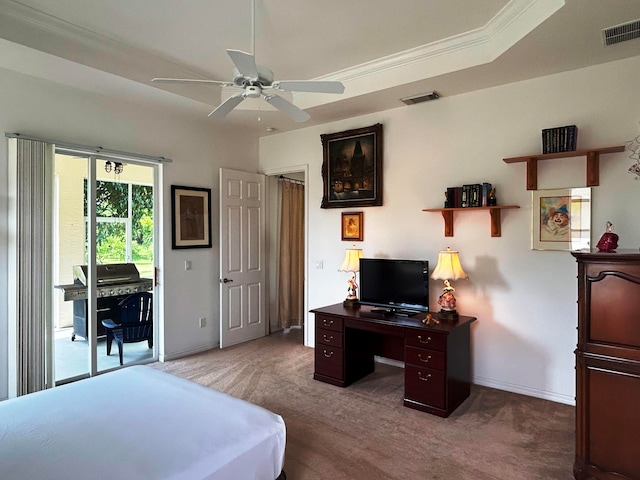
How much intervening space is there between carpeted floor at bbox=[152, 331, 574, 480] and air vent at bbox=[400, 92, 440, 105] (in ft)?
9.19

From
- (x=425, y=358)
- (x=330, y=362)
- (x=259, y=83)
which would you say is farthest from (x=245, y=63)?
(x=330, y=362)

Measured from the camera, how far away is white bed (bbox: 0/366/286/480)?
152 cm

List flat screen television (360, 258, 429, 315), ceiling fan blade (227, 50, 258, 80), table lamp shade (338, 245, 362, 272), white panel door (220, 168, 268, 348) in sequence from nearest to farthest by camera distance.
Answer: ceiling fan blade (227, 50, 258, 80), flat screen television (360, 258, 429, 315), table lamp shade (338, 245, 362, 272), white panel door (220, 168, 268, 348)

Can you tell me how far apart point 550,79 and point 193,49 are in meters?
3.05

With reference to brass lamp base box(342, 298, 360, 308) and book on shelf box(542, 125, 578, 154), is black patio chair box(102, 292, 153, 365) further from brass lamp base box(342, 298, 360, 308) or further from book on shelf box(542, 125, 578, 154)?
book on shelf box(542, 125, 578, 154)

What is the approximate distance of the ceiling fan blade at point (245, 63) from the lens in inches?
75.8

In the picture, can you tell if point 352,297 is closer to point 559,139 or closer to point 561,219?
point 561,219

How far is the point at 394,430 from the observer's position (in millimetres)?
2838

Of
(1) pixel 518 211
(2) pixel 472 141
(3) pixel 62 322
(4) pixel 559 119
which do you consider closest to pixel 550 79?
(4) pixel 559 119

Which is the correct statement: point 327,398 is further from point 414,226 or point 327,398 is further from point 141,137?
point 141,137

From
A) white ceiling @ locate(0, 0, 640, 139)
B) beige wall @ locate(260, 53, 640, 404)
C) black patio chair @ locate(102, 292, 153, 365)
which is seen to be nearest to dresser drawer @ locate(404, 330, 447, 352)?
beige wall @ locate(260, 53, 640, 404)

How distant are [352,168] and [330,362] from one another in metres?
2.17

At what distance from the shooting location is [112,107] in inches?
156

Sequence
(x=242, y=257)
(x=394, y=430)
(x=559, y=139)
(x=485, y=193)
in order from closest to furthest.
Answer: (x=394, y=430) < (x=559, y=139) < (x=485, y=193) < (x=242, y=257)
